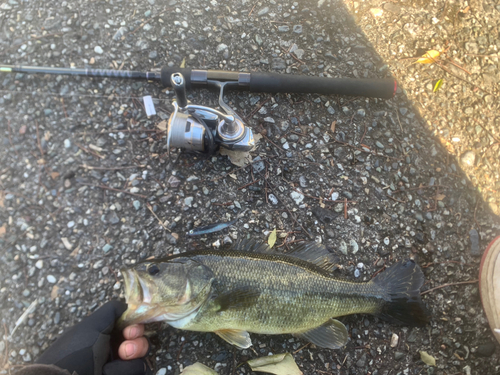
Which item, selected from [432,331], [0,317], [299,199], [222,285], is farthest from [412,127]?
[0,317]

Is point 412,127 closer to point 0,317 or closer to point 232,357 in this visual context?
point 232,357

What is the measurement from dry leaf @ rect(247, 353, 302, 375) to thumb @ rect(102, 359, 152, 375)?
1.02 metres

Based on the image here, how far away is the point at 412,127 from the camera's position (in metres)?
3.68

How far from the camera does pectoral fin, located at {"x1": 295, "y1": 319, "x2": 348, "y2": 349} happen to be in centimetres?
284

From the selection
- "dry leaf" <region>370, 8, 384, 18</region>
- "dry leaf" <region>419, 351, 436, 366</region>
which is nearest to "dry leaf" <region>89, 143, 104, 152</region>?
"dry leaf" <region>370, 8, 384, 18</region>

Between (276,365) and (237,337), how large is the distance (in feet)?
2.10

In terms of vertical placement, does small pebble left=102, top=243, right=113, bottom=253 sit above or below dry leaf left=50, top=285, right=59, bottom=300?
above

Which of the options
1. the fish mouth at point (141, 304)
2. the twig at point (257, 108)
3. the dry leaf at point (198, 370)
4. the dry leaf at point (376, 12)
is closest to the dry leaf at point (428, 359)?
the dry leaf at point (198, 370)

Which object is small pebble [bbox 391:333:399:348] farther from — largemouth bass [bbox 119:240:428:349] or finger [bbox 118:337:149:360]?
finger [bbox 118:337:149:360]

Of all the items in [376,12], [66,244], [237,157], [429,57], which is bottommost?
[66,244]

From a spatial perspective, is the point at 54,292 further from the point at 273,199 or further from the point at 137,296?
the point at 273,199

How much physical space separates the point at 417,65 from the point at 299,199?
230 cm

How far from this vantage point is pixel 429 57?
3.82 m

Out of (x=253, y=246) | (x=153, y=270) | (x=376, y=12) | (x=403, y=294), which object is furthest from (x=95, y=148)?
(x=376, y=12)
